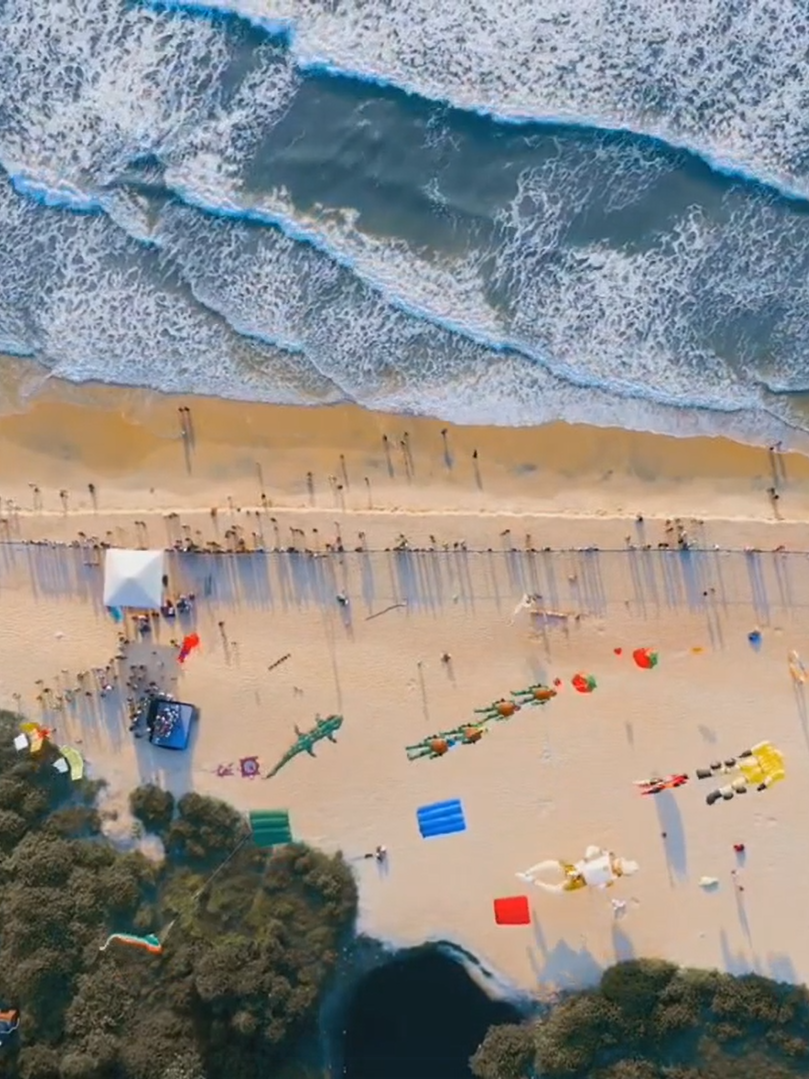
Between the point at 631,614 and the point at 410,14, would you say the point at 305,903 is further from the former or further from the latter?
the point at 410,14

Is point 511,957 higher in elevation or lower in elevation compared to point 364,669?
lower

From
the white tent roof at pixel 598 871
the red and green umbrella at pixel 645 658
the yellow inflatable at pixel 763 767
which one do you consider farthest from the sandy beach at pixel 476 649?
the white tent roof at pixel 598 871

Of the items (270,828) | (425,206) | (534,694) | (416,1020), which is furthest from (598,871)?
(425,206)

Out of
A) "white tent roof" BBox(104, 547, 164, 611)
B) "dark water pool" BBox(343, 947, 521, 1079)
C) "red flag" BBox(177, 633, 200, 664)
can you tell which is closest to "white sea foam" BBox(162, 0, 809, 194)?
"white tent roof" BBox(104, 547, 164, 611)

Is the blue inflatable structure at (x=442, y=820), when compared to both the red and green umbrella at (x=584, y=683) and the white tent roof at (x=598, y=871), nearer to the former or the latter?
the white tent roof at (x=598, y=871)

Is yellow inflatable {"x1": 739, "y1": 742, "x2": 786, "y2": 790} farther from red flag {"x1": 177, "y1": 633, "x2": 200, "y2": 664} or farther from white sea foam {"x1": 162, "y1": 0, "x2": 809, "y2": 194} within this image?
white sea foam {"x1": 162, "y1": 0, "x2": 809, "y2": 194}

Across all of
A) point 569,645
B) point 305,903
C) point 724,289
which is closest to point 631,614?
point 569,645

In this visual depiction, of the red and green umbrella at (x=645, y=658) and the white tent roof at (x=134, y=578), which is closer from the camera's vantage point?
the red and green umbrella at (x=645, y=658)
